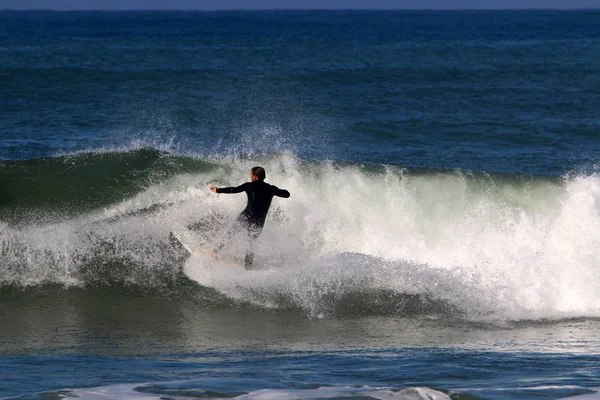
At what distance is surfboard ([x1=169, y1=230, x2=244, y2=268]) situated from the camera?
11367mm

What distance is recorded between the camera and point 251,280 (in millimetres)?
10898

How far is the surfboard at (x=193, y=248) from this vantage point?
11367 mm

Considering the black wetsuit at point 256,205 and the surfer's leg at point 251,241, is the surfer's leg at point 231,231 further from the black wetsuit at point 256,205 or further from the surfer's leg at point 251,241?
the surfer's leg at point 251,241

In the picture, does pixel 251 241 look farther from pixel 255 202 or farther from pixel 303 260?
pixel 303 260

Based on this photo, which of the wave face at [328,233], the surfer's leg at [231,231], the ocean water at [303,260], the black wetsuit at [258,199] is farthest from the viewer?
the surfer's leg at [231,231]

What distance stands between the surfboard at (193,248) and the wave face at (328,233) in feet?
0.39

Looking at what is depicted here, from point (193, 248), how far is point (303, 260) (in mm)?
1398

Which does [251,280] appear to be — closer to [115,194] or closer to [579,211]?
[115,194]

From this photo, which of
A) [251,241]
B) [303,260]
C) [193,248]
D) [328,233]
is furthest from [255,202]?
[328,233]

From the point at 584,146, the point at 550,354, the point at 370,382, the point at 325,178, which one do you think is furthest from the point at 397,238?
the point at 584,146

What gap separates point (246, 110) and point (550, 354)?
16.5 metres

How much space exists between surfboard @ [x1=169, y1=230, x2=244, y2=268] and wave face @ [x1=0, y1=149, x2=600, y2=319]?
0.12 metres

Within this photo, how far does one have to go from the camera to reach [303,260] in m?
11.7

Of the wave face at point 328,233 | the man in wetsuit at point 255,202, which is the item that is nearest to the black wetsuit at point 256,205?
the man in wetsuit at point 255,202
